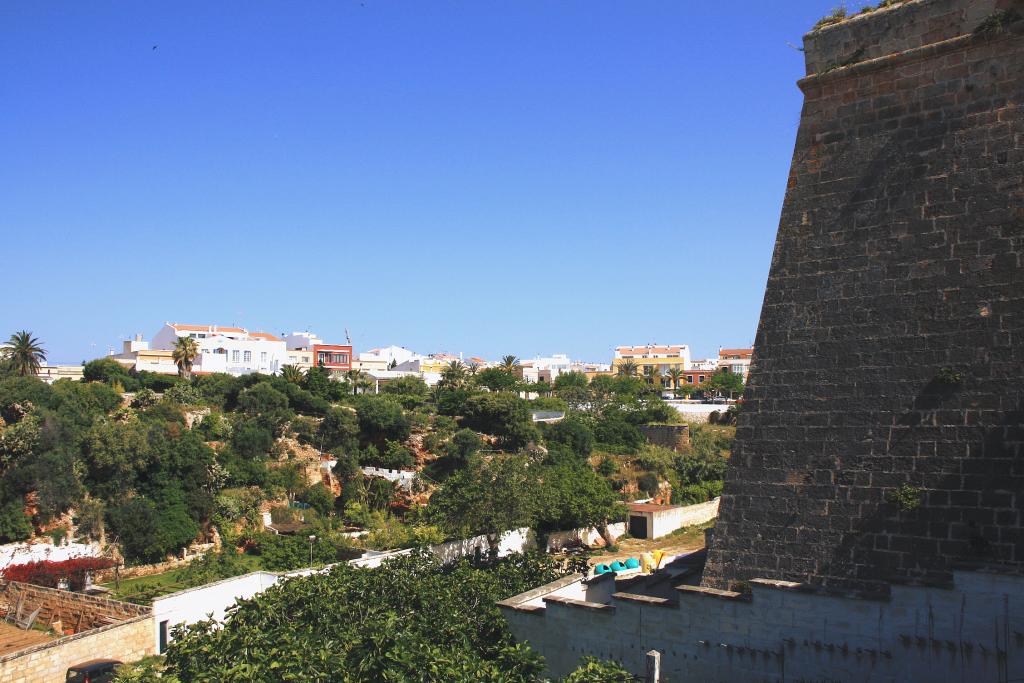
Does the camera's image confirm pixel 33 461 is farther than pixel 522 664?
Yes

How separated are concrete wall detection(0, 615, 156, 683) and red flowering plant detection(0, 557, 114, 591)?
315 inches

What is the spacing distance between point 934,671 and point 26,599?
75.8ft

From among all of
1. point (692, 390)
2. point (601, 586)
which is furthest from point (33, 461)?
point (692, 390)

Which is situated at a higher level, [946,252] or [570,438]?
[946,252]

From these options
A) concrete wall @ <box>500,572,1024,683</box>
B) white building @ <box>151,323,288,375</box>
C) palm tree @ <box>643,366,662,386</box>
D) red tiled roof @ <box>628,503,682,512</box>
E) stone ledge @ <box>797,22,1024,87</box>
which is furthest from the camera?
palm tree @ <box>643,366,662,386</box>

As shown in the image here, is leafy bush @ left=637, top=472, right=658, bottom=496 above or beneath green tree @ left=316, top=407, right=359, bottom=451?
beneath

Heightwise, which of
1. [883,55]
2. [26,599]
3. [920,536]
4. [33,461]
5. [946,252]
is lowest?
[26,599]

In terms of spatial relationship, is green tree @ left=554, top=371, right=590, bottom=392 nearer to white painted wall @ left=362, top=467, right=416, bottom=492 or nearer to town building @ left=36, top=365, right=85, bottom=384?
white painted wall @ left=362, top=467, right=416, bottom=492

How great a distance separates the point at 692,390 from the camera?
96.6 metres

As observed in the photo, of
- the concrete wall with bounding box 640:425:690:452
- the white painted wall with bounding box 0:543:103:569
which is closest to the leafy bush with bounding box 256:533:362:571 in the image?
the white painted wall with bounding box 0:543:103:569

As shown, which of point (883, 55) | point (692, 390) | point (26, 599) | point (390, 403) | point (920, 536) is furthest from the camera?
point (692, 390)

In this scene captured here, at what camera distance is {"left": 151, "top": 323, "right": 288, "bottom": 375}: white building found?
7006 cm

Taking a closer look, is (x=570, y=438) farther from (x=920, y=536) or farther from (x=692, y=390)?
(x=692, y=390)

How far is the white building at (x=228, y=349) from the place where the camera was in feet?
230
